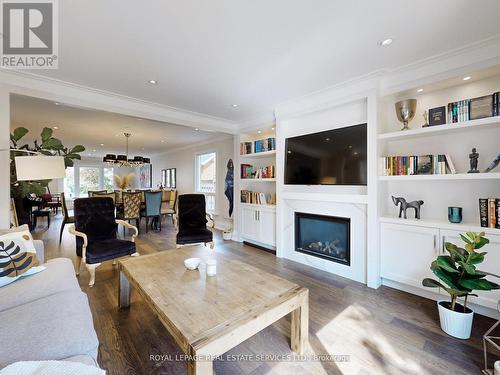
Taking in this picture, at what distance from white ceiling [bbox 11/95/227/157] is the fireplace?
3.43 m

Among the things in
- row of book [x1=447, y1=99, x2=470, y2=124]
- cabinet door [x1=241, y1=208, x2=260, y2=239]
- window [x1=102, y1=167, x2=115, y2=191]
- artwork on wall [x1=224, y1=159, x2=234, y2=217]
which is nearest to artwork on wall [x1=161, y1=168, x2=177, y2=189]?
artwork on wall [x1=224, y1=159, x2=234, y2=217]

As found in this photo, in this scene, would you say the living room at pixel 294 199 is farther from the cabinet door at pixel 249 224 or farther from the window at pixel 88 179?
the window at pixel 88 179

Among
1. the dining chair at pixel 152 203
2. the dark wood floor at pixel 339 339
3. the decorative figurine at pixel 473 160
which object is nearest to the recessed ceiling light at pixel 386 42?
the decorative figurine at pixel 473 160

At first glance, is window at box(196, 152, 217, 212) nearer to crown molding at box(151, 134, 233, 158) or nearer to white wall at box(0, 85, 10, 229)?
crown molding at box(151, 134, 233, 158)

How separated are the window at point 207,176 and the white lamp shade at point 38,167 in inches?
166

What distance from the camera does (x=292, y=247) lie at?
3.62m

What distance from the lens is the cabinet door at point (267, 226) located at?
158 inches

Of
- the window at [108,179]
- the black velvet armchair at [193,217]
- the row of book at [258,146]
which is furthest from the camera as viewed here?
the window at [108,179]

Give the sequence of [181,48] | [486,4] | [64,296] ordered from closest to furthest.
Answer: [64,296] → [486,4] → [181,48]

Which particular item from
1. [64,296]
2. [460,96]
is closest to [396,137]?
[460,96]

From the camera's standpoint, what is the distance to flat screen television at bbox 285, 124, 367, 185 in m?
2.81

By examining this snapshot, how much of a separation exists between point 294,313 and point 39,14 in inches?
117

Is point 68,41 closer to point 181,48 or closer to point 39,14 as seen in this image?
point 39,14

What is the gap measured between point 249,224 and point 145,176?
26.8 feet
